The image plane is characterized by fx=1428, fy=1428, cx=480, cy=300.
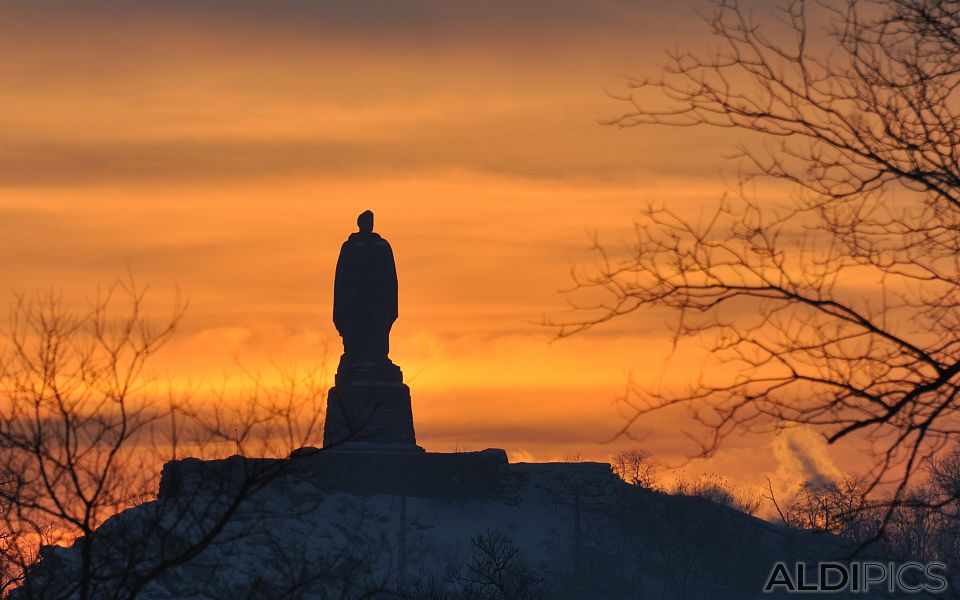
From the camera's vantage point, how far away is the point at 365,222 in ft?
159

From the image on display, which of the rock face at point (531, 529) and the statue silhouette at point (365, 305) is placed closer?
the statue silhouette at point (365, 305)

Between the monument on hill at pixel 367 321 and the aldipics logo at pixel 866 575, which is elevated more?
the monument on hill at pixel 367 321

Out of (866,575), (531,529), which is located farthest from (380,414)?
(866,575)

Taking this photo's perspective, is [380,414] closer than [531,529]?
Yes

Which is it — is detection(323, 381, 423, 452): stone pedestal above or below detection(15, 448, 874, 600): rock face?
above

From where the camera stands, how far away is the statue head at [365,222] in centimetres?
4841

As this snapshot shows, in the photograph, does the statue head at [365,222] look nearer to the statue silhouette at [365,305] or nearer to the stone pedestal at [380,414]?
the statue silhouette at [365,305]

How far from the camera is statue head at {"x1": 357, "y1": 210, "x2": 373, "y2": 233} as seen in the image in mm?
48406

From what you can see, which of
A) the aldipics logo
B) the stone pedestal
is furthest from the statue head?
the aldipics logo

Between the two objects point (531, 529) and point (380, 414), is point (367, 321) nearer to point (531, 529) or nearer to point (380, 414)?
point (380, 414)

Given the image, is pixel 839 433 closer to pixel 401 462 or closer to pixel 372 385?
pixel 372 385

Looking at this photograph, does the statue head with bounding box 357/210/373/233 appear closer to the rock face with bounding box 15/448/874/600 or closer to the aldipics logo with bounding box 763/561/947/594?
the rock face with bounding box 15/448/874/600

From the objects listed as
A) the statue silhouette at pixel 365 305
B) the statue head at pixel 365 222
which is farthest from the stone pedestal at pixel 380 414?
the statue head at pixel 365 222

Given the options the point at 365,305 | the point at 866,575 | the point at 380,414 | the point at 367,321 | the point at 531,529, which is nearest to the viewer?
the point at 866,575
